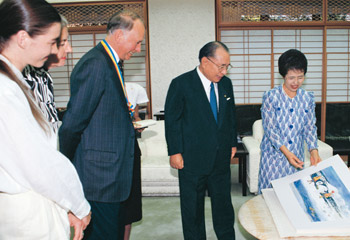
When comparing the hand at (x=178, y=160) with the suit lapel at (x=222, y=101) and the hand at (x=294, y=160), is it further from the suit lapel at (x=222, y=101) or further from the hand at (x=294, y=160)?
the hand at (x=294, y=160)

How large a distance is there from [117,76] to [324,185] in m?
1.06

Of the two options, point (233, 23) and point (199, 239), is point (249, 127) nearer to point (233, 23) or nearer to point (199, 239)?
point (233, 23)

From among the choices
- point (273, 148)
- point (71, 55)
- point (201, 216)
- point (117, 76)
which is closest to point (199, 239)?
point (201, 216)

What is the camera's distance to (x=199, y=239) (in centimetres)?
202

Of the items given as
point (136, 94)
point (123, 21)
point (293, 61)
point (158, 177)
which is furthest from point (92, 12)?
point (293, 61)

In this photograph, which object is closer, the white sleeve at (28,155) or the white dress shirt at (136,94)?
the white sleeve at (28,155)

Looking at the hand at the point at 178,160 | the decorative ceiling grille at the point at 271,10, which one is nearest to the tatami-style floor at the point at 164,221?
the hand at the point at 178,160

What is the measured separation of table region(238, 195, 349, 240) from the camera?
135 centimetres

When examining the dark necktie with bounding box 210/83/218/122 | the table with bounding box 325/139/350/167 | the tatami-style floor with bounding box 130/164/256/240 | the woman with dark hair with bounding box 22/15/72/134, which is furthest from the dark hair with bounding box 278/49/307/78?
the table with bounding box 325/139/350/167

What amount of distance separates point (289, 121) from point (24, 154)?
4.82ft

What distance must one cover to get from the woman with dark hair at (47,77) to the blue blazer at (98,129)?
0.26 ft

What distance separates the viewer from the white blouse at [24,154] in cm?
78

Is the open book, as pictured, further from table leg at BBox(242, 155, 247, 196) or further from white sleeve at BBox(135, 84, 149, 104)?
white sleeve at BBox(135, 84, 149, 104)

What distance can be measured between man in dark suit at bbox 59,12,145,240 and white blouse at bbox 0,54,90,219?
381 millimetres
